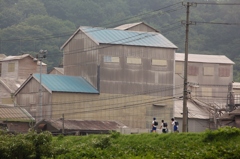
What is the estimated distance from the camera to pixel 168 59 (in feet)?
232

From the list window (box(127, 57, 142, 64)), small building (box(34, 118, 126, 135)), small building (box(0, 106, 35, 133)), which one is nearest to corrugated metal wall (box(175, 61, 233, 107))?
window (box(127, 57, 142, 64))

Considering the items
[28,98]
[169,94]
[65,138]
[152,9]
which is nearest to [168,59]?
[169,94]

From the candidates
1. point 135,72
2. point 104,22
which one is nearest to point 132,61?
point 135,72

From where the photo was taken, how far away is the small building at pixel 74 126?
5891 centimetres

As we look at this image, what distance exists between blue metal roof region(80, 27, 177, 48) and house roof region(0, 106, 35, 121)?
951 cm

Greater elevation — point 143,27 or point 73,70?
point 143,27

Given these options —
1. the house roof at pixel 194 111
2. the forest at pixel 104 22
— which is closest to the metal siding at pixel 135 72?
the house roof at pixel 194 111

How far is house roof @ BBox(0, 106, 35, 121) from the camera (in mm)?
66938

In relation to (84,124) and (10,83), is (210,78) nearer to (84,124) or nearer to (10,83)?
(10,83)

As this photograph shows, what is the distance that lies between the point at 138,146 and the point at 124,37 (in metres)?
31.6

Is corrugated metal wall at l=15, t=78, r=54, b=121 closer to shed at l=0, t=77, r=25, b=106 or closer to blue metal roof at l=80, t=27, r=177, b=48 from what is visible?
blue metal roof at l=80, t=27, r=177, b=48

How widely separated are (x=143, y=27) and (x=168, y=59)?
6544 mm

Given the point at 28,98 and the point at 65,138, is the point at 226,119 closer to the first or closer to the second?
the point at 65,138

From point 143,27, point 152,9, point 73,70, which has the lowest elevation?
point 73,70
